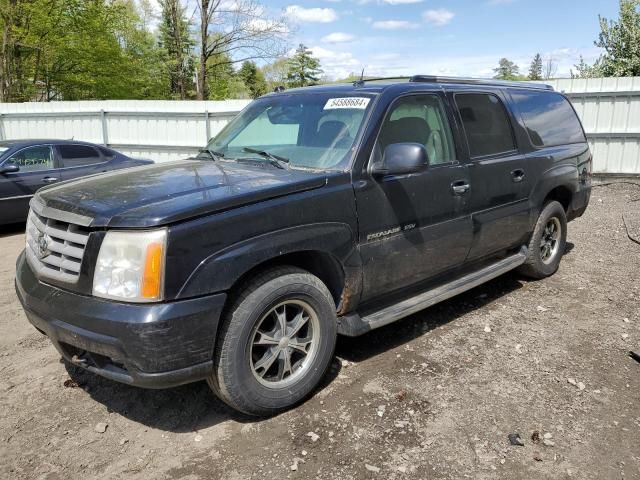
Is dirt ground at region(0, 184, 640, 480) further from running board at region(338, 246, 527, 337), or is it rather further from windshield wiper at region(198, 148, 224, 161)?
windshield wiper at region(198, 148, 224, 161)

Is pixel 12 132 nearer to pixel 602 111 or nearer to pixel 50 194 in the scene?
pixel 50 194

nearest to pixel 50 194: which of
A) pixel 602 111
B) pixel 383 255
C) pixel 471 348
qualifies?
pixel 383 255

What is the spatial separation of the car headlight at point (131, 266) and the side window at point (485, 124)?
9.08 ft

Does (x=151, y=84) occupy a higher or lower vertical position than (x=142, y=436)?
higher

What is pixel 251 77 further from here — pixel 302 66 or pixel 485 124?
pixel 485 124

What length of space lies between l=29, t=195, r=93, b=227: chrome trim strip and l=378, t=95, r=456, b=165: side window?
1931mm

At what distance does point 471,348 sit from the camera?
4102mm

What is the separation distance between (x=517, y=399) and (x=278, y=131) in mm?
2515

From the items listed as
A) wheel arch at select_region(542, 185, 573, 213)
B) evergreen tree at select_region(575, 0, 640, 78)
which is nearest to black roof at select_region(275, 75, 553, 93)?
wheel arch at select_region(542, 185, 573, 213)

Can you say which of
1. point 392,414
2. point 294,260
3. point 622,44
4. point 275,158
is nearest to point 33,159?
point 275,158

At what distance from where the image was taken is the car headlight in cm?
256

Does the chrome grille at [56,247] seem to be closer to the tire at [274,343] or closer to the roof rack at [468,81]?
the tire at [274,343]

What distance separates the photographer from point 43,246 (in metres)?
3.03

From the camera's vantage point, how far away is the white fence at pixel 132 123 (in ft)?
44.7
